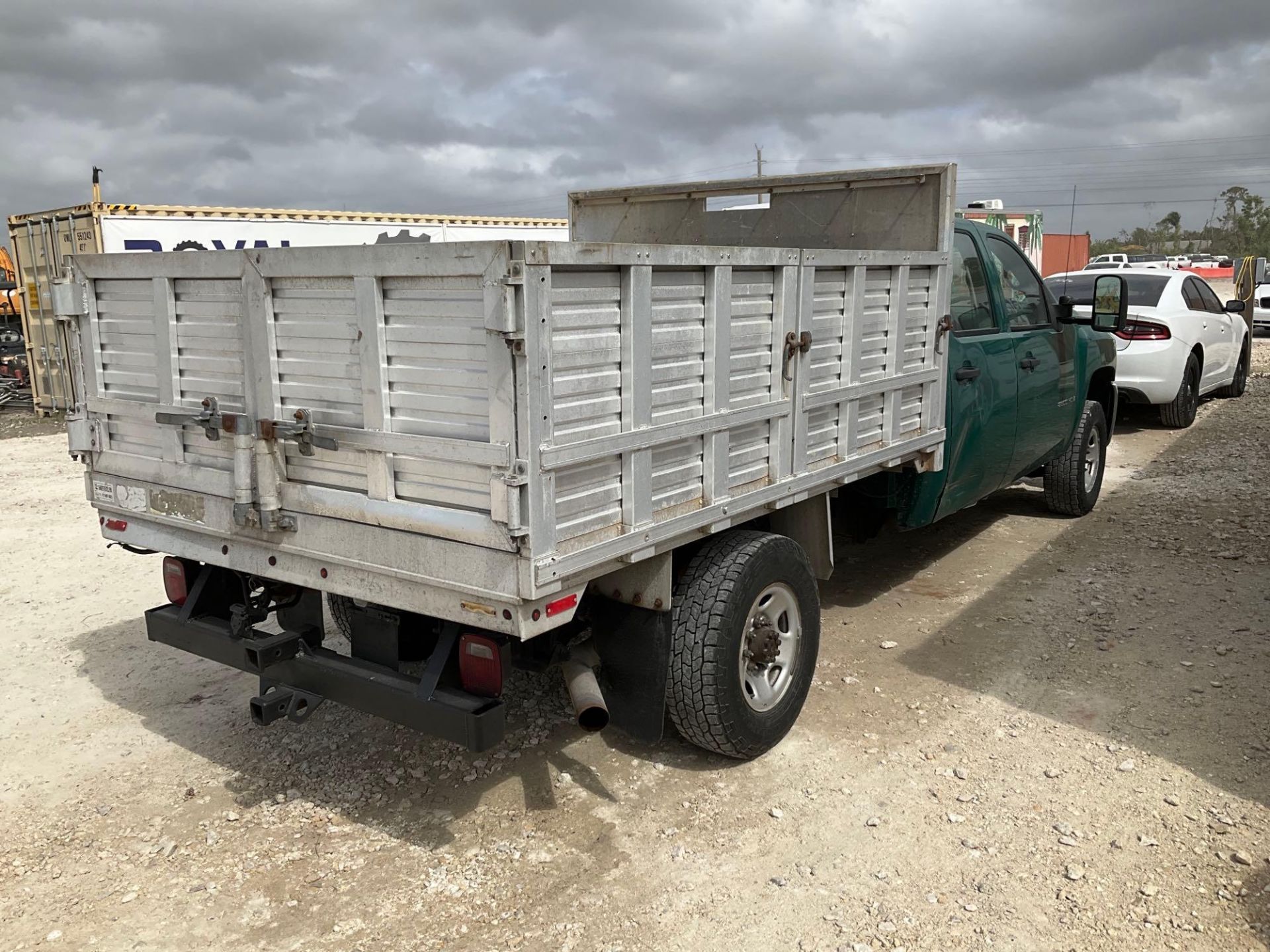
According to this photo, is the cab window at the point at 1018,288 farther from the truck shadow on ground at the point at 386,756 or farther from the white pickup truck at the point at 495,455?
the truck shadow on ground at the point at 386,756

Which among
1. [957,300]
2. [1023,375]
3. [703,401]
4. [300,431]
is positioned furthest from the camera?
[1023,375]

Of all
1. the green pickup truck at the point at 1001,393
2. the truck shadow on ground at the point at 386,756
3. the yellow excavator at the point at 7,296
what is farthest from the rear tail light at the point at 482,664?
the yellow excavator at the point at 7,296

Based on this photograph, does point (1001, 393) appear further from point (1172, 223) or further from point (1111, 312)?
point (1172, 223)

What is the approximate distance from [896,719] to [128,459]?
3284 mm

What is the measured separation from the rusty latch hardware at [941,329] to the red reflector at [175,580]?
3563 mm

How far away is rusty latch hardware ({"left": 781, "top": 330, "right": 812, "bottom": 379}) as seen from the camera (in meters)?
3.91

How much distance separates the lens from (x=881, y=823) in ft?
11.8

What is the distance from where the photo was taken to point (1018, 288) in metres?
6.25

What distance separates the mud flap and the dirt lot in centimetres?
33

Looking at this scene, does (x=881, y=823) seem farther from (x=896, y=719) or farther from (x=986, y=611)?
(x=986, y=611)

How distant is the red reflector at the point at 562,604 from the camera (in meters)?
3.08

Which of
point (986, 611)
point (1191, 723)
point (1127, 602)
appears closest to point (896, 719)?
point (1191, 723)

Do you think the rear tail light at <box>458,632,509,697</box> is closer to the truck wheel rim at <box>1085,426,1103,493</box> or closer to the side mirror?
the side mirror

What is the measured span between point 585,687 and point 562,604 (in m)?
0.48
